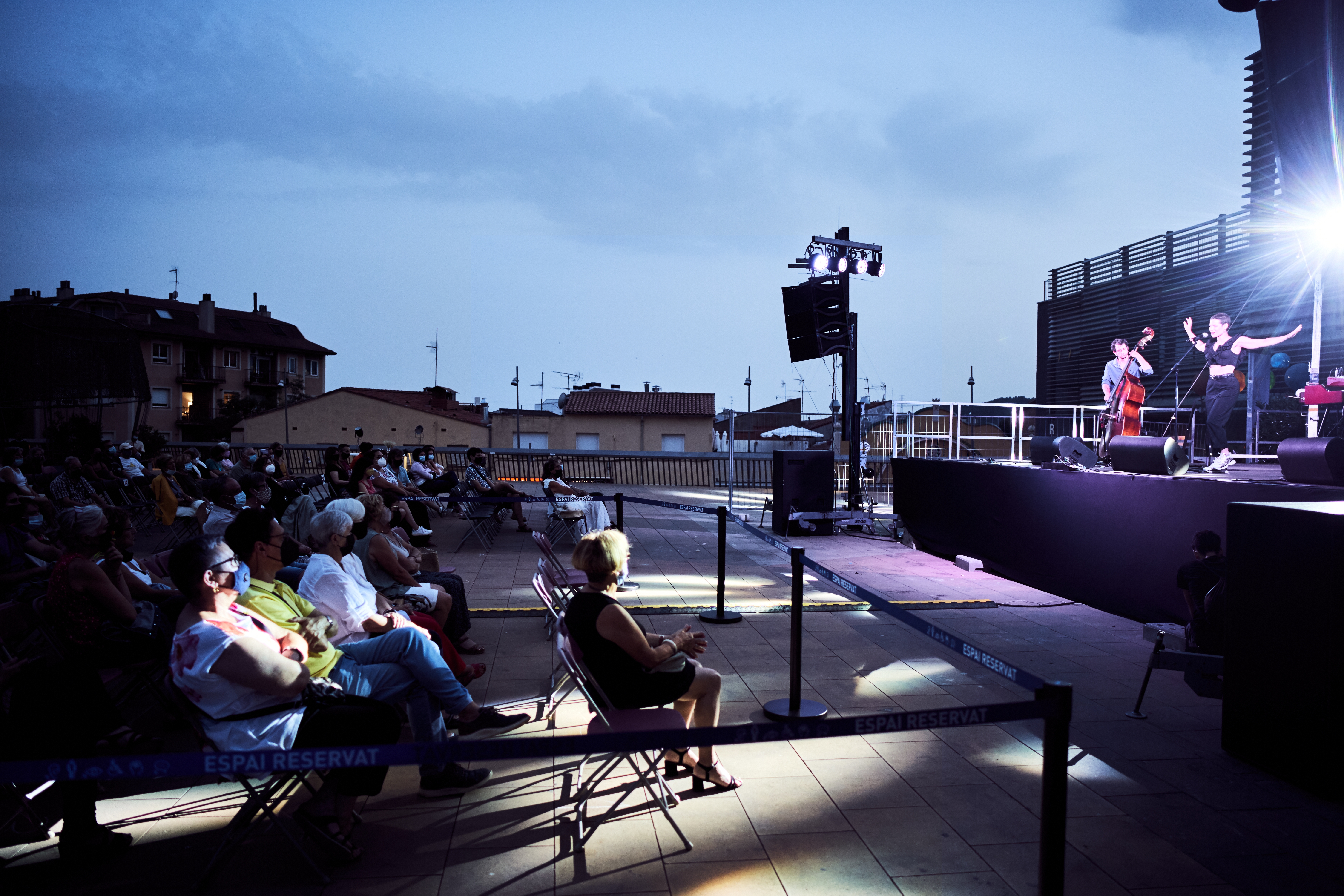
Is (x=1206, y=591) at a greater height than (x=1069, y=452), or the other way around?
(x=1069, y=452)

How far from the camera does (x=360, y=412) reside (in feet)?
128

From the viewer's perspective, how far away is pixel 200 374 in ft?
156

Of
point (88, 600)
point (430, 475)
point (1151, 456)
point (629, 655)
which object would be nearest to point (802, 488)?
point (1151, 456)

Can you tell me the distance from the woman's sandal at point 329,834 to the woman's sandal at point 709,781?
4.22ft

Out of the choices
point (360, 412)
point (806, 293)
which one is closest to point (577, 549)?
point (806, 293)

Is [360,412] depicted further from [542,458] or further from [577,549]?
[577,549]

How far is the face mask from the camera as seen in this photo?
2885mm

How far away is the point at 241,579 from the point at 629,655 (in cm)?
151

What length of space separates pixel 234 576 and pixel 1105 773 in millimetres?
3642

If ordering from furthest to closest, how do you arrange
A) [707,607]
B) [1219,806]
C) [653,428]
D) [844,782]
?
[653,428]
[707,607]
[844,782]
[1219,806]

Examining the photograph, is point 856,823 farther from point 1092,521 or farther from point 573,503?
point 573,503

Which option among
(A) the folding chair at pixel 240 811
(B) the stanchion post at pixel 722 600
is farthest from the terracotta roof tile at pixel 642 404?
(A) the folding chair at pixel 240 811

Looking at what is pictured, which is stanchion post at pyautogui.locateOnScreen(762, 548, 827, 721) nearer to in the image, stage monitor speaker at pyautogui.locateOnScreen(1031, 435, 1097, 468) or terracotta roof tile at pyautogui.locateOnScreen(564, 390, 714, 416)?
stage monitor speaker at pyautogui.locateOnScreen(1031, 435, 1097, 468)

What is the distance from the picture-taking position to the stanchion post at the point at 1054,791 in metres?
1.86
